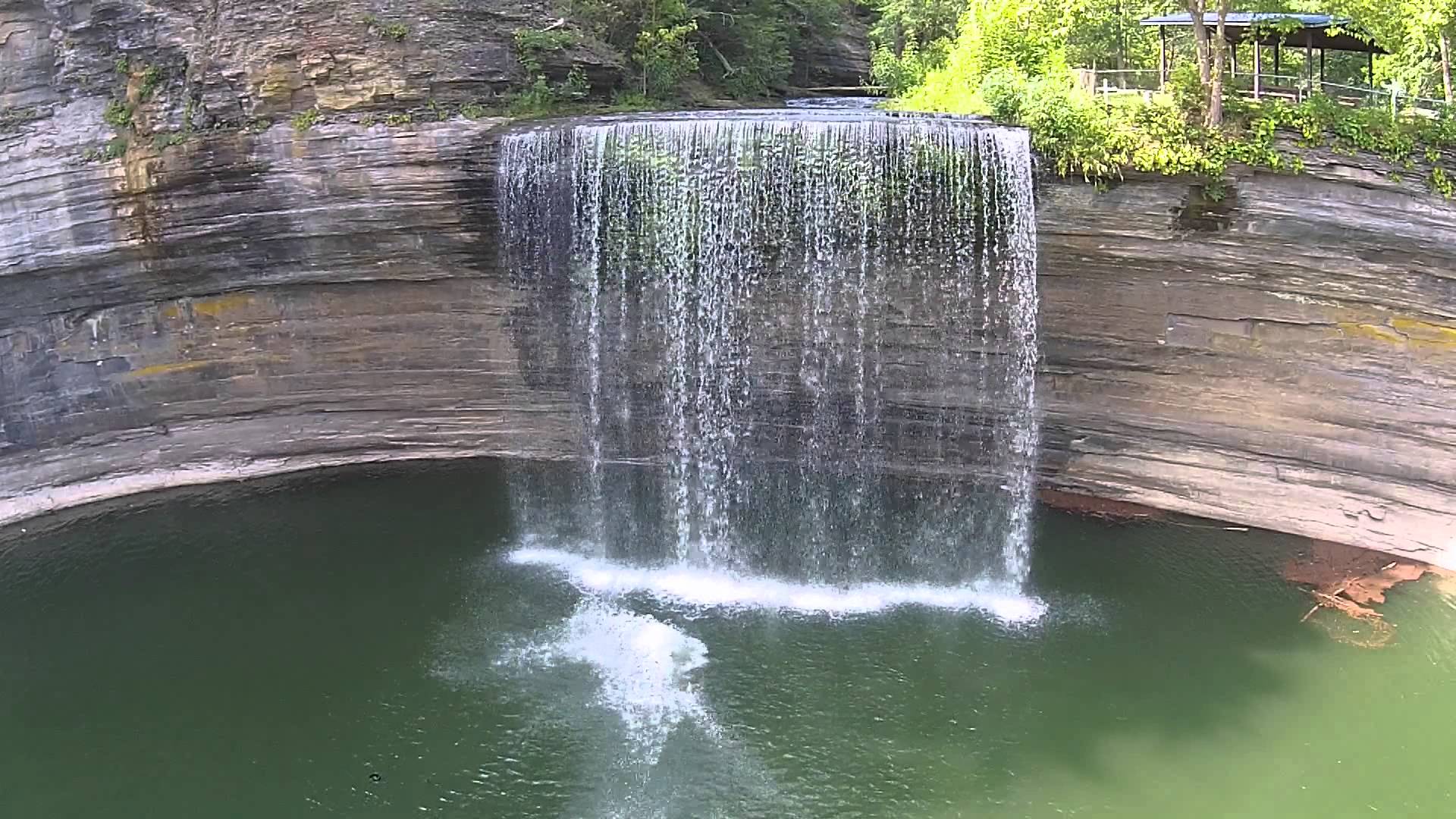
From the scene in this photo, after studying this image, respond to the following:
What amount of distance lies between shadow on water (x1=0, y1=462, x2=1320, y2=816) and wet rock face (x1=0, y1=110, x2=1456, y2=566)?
50.9 inches

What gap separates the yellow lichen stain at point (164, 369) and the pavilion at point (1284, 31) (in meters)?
14.9

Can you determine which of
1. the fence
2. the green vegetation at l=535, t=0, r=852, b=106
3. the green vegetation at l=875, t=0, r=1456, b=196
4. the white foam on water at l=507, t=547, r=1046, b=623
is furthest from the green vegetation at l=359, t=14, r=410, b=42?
the fence

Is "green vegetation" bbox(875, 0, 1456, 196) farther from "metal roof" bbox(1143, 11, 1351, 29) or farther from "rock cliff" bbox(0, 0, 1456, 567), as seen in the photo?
"metal roof" bbox(1143, 11, 1351, 29)

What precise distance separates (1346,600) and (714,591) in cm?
749

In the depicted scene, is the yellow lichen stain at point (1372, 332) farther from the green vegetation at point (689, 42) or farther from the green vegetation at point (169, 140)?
the green vegetation at point (169, 140)

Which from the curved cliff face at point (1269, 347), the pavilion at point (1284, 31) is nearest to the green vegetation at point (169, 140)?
the curved cliff face at point (1269, 347)

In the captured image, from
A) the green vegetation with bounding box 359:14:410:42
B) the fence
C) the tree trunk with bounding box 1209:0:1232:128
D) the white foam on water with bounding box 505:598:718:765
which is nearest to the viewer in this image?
the white foam on water with bounding box 505:598:718:765

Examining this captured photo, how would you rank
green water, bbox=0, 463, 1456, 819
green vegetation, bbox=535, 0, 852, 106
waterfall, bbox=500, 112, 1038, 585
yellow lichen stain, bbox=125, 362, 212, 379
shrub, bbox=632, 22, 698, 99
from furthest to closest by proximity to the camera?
shrub, bbox=632, 22, 698, 99 → green vegetation, bbox=535, 0, 852, 106 → yellow lichen stain, bbox=125, 362, 212, 379 → waterfall, bbox=500, 112, 1038, 585 → green water, bbox=0, 463, 1456, 819

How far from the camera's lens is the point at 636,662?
38.9 feet

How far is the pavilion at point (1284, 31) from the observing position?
1448cm

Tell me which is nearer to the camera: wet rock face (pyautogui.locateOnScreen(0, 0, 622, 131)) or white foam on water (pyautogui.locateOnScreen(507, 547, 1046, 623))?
white foam on water (pyautogui.locateOnScreen(507, 547, 1046, 623))

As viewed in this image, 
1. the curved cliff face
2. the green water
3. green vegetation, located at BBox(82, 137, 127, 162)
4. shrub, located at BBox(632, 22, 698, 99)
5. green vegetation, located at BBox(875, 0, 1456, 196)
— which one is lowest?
the green water

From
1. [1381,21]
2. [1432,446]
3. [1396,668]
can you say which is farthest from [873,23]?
[1396,668]

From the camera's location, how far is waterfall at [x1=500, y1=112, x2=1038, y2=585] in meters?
13.9
